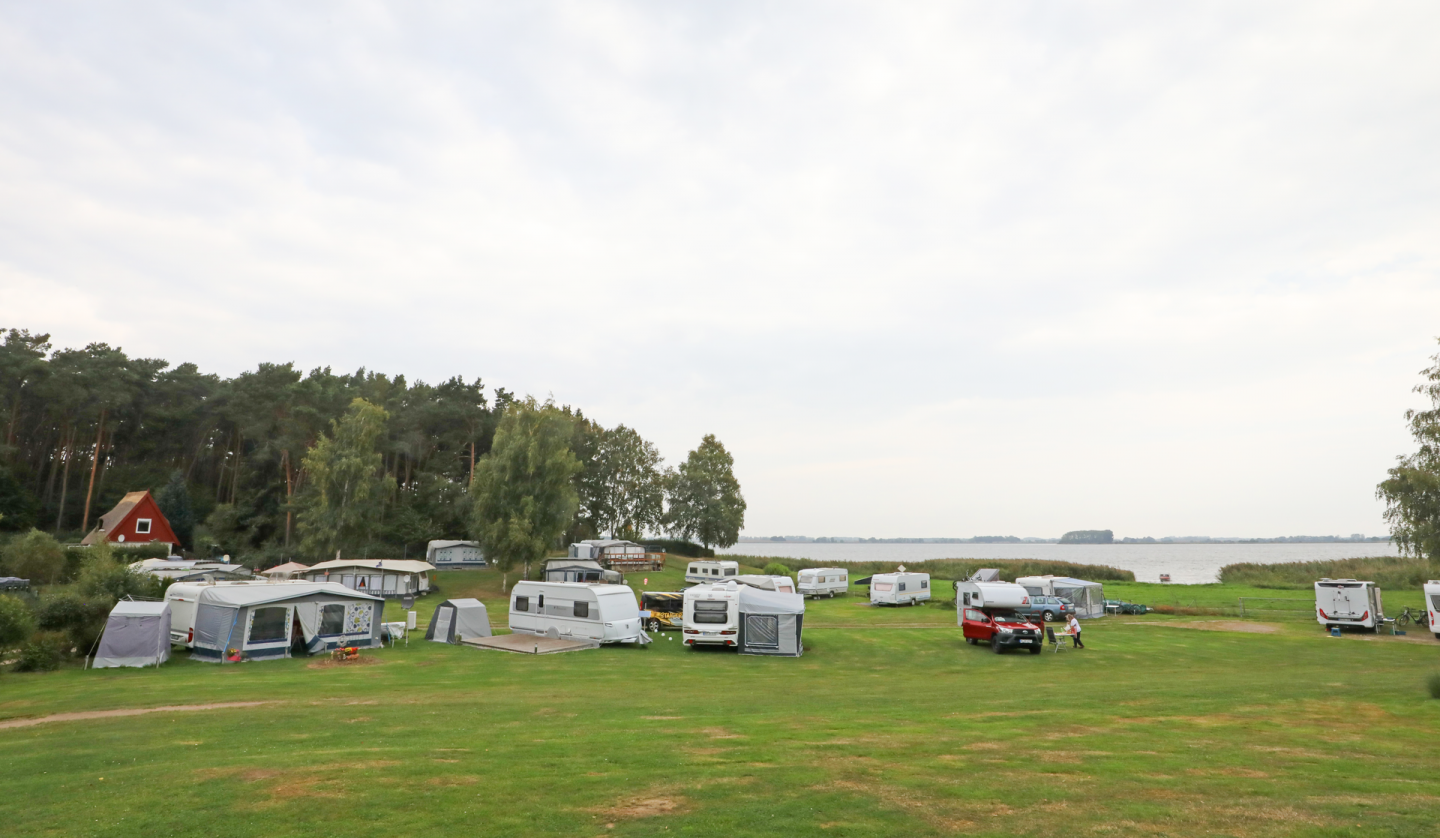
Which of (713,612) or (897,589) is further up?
(897,589)

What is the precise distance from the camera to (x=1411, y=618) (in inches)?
1270

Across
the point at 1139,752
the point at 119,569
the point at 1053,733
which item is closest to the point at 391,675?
the point at 119,569

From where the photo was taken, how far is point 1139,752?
10.8 m

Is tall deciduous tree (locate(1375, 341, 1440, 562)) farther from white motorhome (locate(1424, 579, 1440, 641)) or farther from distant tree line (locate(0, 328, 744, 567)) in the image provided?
distant tree line (locate(0, 328, 744, 567))

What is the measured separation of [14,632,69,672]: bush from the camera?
20562 millimetres

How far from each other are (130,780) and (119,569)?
20.9 metres

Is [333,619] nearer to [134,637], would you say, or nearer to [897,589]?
[134,637]

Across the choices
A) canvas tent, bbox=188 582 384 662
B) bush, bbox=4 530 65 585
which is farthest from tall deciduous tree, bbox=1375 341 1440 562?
bush, bbox=4 530 65 585

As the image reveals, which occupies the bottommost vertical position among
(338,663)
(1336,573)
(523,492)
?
(338,663)

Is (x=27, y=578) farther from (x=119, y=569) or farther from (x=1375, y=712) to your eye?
(x=1375, y=712)

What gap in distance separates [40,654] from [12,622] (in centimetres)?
117

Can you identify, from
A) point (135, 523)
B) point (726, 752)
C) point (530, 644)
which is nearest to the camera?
point (726, 752)

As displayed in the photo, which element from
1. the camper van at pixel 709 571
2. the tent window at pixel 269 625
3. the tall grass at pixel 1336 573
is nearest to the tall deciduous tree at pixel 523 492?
the camper van at pixel 709 571

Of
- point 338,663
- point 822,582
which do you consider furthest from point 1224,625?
point 338,663
